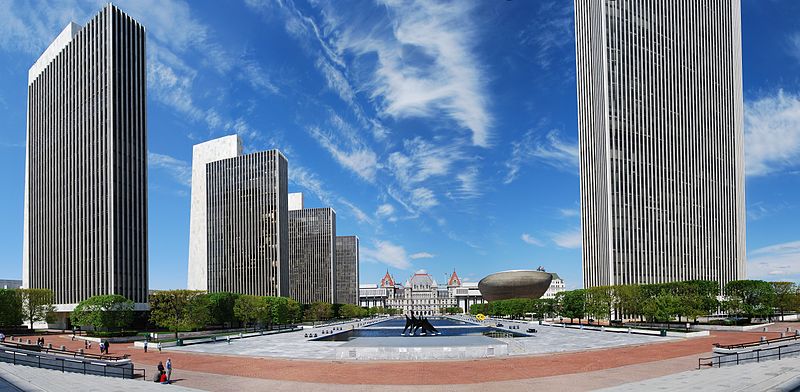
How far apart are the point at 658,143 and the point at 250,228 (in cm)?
11817

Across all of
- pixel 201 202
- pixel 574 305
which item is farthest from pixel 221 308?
pixel 201 202

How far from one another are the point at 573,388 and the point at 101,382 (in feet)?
92.5

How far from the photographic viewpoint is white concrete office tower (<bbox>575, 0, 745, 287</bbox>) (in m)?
152

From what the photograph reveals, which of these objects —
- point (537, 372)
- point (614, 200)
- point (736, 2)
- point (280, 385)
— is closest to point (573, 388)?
point (537, 372)

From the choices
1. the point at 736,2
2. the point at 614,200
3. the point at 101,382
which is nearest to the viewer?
the point at 101,382

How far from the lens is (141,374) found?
4241cm

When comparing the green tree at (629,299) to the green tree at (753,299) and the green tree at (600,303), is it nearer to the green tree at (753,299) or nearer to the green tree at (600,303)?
the green tree at (600,303)

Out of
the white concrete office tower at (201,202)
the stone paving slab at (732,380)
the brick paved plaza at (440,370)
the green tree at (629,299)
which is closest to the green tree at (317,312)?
the white concrete office tower at (201,202)

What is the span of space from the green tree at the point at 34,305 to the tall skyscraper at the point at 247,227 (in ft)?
238

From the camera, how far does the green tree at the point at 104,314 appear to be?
8500 centimetres

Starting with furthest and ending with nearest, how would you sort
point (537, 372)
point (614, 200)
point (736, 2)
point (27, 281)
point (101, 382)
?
1. point (736, 2)
2. point (614, 200)
3. point (27, 281)
4. point (537, 372)
5. point (101, 382)

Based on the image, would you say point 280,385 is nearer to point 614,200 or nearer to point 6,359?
point 6,359

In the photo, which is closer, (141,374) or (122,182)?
(141,374)

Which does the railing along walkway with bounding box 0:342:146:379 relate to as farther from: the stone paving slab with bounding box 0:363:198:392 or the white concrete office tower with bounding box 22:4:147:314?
the white concrete office tower with bounding box 22:4:147:314
